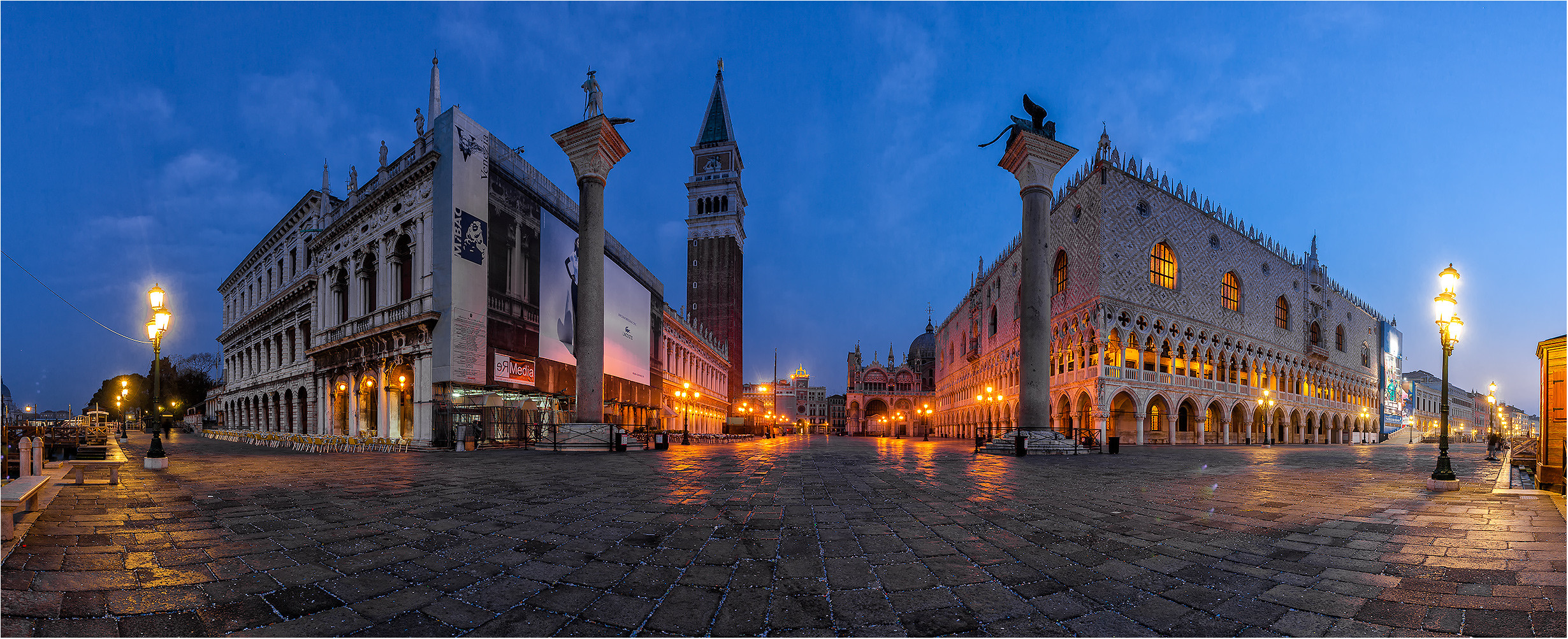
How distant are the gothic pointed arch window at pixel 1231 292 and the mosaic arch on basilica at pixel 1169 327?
0.11 metres

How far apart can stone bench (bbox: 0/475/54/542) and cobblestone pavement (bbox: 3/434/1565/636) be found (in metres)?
0.26

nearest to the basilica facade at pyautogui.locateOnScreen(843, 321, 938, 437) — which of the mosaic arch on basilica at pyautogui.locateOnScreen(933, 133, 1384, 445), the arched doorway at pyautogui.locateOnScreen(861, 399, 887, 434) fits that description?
the arched doorway at pyautogui.locateOnScreen(861, 399, 887, 434)

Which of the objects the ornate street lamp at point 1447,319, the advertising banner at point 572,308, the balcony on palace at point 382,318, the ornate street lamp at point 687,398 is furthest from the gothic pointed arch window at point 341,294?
the ornate street lamp at point 1447,319

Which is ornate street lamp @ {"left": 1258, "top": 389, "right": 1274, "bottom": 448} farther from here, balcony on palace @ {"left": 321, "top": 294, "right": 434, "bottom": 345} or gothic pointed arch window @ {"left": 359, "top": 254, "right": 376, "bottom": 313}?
gothic pointed arch window @ {"left": 359, "top": 254, "right": 376, "bottom": 313}

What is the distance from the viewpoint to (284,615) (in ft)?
11.7

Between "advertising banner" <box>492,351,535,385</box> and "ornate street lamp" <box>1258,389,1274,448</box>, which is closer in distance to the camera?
"advertising banner" <box>492,351,535,385</box>

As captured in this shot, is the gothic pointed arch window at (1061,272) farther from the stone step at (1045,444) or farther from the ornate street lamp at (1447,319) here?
the ornate street lamp at (1447,319)

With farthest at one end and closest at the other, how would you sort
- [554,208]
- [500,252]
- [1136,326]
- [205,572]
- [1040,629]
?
1. [1136,326]
2. [554,208]
3. [500,252]
4. [205,572]
5. [1040,629]

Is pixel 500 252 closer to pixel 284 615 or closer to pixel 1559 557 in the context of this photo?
pixel 284 615

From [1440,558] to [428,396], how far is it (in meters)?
28.9

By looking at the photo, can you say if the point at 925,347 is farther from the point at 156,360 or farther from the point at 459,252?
the point at 156,360

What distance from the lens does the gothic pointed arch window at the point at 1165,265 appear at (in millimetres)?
42666

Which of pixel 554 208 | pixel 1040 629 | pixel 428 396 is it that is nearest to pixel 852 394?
pixel 554 208

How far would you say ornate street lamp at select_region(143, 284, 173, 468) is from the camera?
45.4ft
